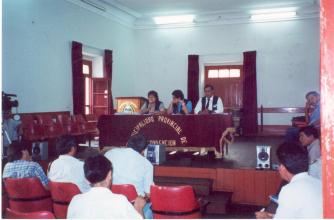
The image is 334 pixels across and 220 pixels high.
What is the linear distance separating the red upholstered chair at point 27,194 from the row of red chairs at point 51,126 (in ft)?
12.8

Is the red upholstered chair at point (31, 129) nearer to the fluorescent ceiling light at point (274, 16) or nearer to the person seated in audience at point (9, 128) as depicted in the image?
the person seated in audience at point (9, 128)

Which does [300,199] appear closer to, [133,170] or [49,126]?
[133,170]

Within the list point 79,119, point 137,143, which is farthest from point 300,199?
point 79,119

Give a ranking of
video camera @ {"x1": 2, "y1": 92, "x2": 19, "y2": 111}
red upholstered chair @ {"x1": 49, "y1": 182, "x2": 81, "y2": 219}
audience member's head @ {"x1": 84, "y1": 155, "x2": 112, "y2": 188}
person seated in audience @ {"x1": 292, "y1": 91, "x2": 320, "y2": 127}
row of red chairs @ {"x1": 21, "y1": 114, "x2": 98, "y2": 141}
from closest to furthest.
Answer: audience member's head @ {"x1": 84, "y1": 155, "x2": 112, "y2": 188} < red upholstered chair @ {"x1": 49, "y1": 182, "x2": 81, "y2": 219} < video camera @ {"x1": 2, "y1": 92, "x2": 19, "y2": 111} < person seated in audience @ {"x1": 292, "y1": 91, "x2": 320, "y2": 127} < row of red chairs @ {"x1": 21, "y1": 114, "x2": 98, "y2": 141}

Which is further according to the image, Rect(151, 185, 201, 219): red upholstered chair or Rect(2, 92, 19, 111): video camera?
Rect(2, 92, 19, 111): video camera

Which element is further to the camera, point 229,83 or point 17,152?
point 229,83

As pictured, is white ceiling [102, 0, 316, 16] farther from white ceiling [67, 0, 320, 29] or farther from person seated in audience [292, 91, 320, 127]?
person seated in audience [292, 91, 320, 127]

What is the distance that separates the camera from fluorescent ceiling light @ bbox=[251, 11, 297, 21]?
1069cm

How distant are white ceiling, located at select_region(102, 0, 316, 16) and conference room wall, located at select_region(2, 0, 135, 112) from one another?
1031 millimetres

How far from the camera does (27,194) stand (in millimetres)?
3379

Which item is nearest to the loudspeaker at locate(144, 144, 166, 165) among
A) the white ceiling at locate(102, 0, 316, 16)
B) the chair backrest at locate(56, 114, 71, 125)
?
the chair backrest at locate(56, 114, 71, 125)

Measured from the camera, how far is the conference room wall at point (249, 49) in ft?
35.5

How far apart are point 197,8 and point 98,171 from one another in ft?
30.2

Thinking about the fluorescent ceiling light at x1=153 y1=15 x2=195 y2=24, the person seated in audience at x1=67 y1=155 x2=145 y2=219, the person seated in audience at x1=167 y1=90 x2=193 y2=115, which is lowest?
the person seated in audience at x1=67 y1=155 x2=145 y2=219
